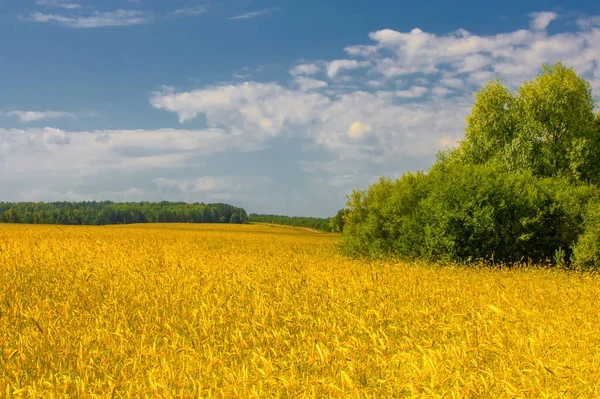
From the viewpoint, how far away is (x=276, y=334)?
6.55 metres

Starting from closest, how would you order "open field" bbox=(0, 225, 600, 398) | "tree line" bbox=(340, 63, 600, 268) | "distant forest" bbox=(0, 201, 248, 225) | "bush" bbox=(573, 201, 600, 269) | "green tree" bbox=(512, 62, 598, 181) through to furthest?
"open field" bbox=(0, 225, 600, 398)
"bush" bbox=(573, 201, 600, 269)
"tree line" bbox=(340, 63, 600, 268)
"green tree" bbox=(512, 62, 598, 181)
"distant forest" bbox=(0, 201, 248, 225)

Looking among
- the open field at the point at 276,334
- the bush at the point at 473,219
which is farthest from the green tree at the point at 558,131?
the open field at the point at 276,334

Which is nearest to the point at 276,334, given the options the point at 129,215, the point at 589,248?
the point at 589,248

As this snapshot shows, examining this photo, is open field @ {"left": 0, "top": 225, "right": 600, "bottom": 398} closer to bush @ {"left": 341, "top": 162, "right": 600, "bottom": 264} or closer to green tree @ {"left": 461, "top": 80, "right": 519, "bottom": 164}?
bush @ {"left": 341, "top": 162, "right": 600, "bottom": 264}

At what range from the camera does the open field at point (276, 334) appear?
16.2ft

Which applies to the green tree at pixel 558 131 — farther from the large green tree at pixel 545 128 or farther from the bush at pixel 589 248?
the bush at pixel 589 248

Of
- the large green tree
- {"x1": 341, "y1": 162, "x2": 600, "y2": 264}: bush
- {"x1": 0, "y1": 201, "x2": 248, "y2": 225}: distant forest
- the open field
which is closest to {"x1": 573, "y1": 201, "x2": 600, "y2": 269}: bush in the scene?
{"x1": 341, "y1": 162, "x2": 600, "y2": 264}: bush

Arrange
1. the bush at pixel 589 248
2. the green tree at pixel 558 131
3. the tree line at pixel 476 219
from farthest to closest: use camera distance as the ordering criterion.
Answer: the green tree at pixel 558 131, the tree line at pixel 476 219, the bush at pixel 589 248

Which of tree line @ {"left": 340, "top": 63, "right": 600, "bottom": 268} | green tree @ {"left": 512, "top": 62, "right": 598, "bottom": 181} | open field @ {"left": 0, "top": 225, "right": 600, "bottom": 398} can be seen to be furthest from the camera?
green tree @ {"left": 512, "top": 62, "right": 598, "bottom": 181}

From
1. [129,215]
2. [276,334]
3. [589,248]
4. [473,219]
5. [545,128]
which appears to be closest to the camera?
[276,334]

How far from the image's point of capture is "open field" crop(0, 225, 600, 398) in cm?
495

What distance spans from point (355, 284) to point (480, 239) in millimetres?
13970

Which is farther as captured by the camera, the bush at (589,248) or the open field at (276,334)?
the bush at (589,248)

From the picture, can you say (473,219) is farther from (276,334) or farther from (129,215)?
(129,215)
